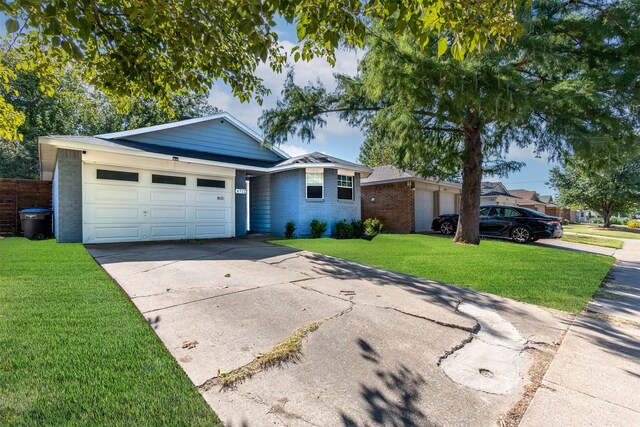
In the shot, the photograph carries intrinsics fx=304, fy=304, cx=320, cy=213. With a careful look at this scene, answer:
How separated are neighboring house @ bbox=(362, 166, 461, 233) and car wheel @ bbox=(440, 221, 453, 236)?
141 cm

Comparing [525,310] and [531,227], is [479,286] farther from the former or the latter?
[531,227]

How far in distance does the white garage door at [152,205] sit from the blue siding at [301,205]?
7.71 ft

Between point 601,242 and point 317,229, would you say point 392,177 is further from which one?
point 601,242

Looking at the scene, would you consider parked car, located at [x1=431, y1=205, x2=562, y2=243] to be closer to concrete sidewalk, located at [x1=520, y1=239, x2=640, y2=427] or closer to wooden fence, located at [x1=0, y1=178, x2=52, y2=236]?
concrete sidewalk, located at [x1=520, y1=239, x2=640, y2=427]

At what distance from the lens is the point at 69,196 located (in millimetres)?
8953

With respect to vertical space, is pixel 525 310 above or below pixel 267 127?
below

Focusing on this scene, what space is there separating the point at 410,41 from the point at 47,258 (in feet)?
30.2

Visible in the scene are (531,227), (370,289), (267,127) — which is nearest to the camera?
(370,289)

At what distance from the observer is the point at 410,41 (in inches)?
269

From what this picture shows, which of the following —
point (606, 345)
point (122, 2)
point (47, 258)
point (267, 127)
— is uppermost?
point (267, 127)

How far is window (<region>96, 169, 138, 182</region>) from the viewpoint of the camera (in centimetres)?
930

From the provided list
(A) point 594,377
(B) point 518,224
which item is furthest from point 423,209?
(A) point 594,377

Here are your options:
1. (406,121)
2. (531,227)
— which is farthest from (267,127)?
(531,227)

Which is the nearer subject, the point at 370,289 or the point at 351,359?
the point at 351,359
